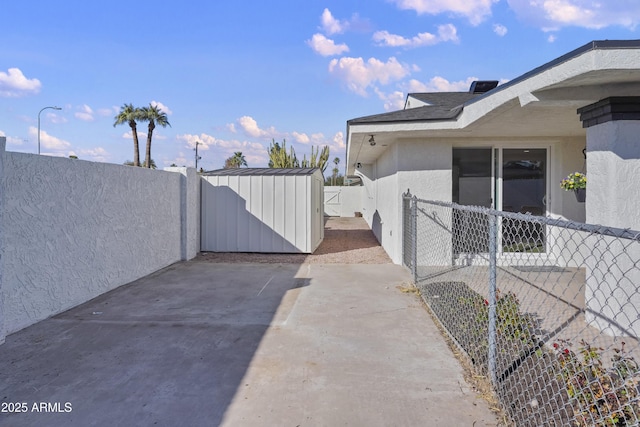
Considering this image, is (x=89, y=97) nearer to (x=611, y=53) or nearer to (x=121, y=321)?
(x=121, y=321)

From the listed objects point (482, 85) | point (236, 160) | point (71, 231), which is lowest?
point (71, 231)

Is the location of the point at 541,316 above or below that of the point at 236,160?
below

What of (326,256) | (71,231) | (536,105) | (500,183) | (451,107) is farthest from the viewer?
(326,256)

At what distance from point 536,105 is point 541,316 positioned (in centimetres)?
257

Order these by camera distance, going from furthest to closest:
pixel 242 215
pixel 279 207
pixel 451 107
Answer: pixel 242 215
pixel 279 207
pixel 451 107

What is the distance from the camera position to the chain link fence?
216 centimetres

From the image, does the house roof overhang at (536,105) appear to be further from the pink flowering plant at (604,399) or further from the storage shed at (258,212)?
the pink flowering plant at (604,399)

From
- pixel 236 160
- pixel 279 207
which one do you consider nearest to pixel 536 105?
pixel 279 207

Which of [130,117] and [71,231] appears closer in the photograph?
[71,231]

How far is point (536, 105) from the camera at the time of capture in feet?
14.9

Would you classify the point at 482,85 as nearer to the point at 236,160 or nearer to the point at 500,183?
the point at 500,183

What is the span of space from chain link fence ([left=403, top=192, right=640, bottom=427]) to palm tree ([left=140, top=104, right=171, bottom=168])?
33.0 metres

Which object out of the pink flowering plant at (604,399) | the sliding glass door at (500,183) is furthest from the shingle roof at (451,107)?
the pink flowering plant at (604,399)

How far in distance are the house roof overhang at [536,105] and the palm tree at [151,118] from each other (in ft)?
102
